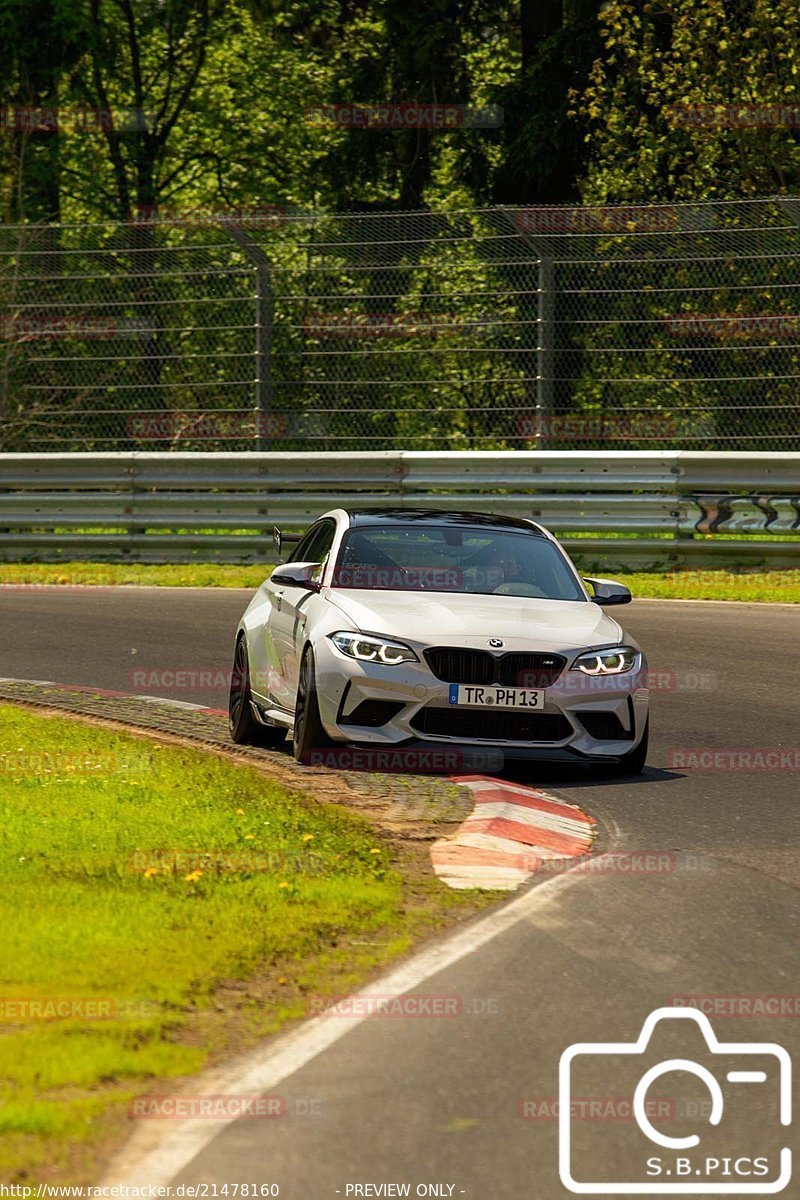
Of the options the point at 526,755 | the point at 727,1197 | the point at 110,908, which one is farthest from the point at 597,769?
the point at 727,1197

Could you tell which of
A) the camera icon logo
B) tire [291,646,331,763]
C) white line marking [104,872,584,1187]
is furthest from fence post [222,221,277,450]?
the camera icon logo

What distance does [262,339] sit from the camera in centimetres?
2288

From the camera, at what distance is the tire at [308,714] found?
34.3 feet

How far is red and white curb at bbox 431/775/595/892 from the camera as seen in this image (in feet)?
26.6

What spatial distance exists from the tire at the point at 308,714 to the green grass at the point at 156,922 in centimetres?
35

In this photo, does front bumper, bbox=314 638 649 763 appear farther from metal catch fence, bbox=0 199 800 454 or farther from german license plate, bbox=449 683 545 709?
metal catch fence, bbox=0 199 800 454

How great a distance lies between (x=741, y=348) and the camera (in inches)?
835

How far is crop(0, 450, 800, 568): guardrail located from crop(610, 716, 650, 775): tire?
9.95m

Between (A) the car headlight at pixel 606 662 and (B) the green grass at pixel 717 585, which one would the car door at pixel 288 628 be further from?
(B) the green grass at pixel 717 585

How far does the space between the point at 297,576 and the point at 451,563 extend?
0.89m

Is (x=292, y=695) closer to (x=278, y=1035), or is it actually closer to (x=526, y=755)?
(x=526, y=755)

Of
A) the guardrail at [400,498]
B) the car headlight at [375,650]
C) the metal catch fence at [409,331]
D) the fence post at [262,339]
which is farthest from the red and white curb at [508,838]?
the fence post at [262,339]

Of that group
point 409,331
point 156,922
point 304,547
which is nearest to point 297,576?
point 304,547

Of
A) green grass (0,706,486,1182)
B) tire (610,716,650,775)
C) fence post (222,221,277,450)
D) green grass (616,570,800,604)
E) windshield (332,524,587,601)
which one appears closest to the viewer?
green grass (0,706,486,1182)
